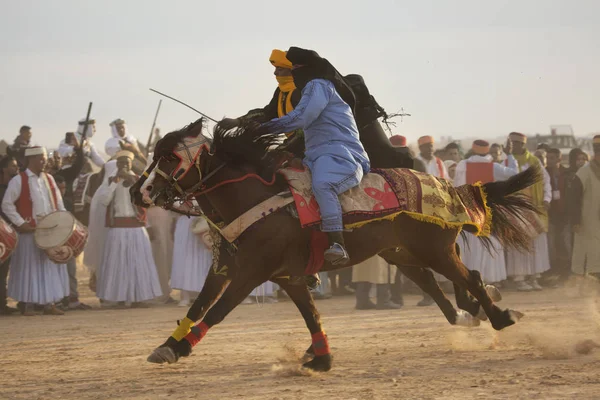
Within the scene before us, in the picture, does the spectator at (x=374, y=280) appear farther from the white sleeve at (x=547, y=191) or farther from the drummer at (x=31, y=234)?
the drummer at (x=31, y=234)

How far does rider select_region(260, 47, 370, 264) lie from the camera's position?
9.14 m

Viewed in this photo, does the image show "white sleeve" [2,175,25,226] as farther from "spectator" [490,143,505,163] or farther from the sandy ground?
"spectator" [490,143,505,163]

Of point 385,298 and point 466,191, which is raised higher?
point 466,191

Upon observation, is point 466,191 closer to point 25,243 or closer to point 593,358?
point 593,358

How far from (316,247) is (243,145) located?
1072 mm

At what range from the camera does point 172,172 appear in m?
9.02

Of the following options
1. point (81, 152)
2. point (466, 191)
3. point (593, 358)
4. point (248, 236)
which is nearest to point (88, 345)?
point (248, 236)

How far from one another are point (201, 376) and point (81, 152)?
9.76 metres

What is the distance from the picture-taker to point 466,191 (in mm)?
10453

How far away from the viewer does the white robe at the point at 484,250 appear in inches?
677

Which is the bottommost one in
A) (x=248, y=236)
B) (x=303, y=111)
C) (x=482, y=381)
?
(x=482, y=381)

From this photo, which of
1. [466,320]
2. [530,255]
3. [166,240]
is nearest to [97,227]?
[166,240]

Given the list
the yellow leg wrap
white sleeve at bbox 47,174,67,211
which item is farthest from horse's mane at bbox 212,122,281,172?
white sleeve at bbox 47,174,67,211

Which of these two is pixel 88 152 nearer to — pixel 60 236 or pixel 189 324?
pixel 60 236
